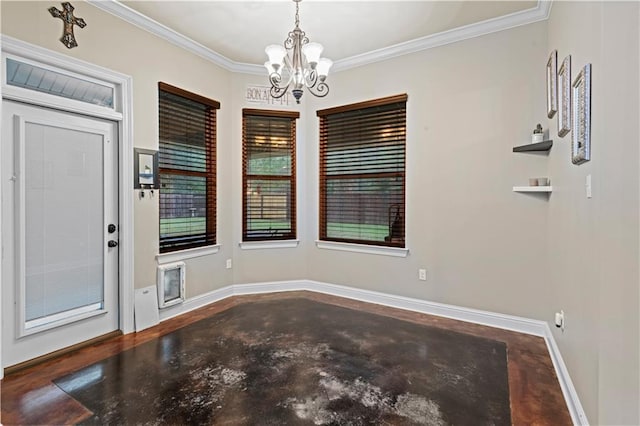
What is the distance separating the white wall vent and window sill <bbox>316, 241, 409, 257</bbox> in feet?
5.83

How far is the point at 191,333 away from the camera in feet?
10.6

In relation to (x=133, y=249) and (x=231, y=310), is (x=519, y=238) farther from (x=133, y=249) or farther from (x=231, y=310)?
(x=133, y=249)

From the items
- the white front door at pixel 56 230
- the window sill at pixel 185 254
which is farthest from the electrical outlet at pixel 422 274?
the white front door at pixel 56 230

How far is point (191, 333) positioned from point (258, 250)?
1516 mm

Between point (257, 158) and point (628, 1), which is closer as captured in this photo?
point (628, 1)

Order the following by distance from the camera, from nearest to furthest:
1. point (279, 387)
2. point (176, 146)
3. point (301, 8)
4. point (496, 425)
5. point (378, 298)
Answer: point (496, 425) → point (279, 387) → point (301, 8) → point (176, 146) → point (378, 298)

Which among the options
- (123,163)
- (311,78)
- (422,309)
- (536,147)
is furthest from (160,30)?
(422,309)

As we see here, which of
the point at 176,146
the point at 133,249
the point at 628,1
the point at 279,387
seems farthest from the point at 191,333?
the point at 628,1

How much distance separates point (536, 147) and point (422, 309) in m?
2.02

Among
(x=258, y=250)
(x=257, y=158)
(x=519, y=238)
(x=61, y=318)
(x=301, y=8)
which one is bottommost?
(x=61, y=318)

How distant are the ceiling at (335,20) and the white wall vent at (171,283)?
2442 mm

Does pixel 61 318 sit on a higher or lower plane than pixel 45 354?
higher

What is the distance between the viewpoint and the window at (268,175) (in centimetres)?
450

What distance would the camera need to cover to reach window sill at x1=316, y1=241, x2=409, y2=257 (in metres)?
3.99
